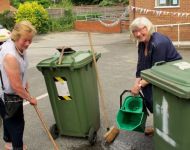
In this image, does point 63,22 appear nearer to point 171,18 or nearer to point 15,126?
point 171,18

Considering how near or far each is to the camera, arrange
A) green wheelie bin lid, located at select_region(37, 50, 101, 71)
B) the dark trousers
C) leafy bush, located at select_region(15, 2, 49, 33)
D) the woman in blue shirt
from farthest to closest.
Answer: leafy bush, located at select_region(15, 2, 49, 33), green wheelie bin lid, located at select_region(37, 50, 101, 71), the dark trousers, the woman in blue shirt

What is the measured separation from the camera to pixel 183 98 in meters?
3.50

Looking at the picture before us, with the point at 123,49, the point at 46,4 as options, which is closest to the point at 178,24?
the point at 123,49

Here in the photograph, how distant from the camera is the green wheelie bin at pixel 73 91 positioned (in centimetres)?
517

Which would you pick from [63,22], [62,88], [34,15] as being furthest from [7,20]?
[62,88]

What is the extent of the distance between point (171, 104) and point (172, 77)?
0.88ft

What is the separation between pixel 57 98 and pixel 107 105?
212cm

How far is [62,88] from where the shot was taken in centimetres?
529

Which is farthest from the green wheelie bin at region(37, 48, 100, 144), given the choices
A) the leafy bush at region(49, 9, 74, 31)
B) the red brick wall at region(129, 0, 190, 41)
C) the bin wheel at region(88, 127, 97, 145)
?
the leafy bush at region(49, 9, 74, 31)

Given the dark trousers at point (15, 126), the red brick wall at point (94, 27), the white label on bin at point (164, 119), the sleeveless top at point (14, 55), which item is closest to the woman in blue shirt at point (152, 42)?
the white label on bin at point (164, 119)

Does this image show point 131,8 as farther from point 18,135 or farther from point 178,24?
point 18,135

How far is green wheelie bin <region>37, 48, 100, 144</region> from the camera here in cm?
517

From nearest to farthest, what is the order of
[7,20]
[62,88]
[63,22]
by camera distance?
[62,88]
[7,20]
[63,22]

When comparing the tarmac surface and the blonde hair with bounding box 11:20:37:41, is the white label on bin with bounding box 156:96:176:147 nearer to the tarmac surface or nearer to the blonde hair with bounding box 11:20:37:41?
the tarmac surface
